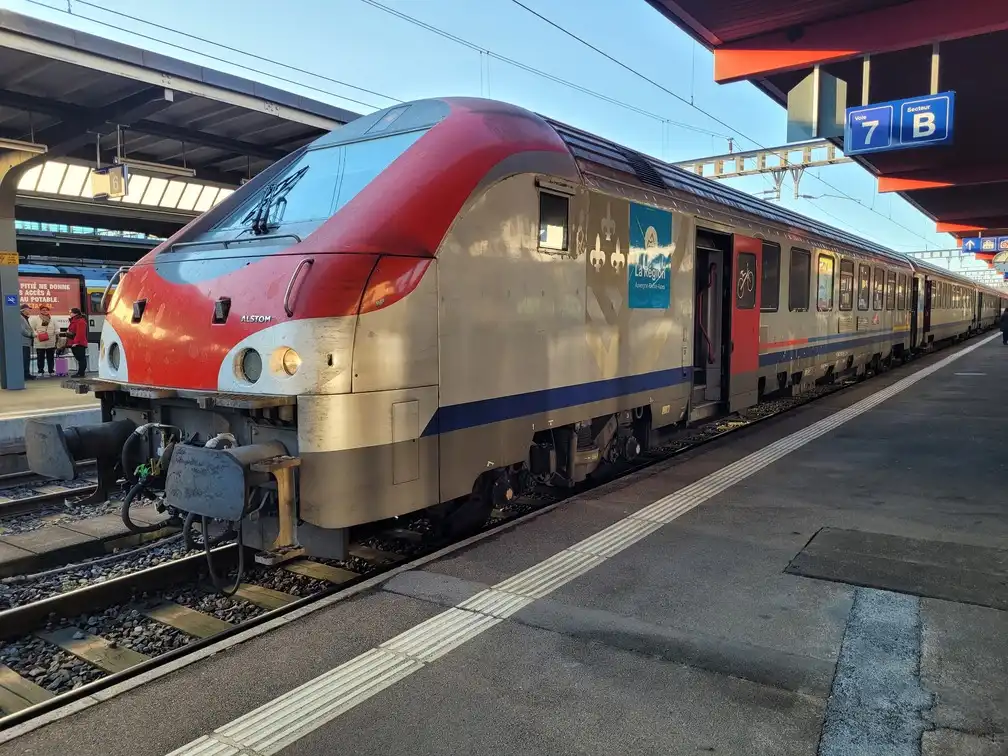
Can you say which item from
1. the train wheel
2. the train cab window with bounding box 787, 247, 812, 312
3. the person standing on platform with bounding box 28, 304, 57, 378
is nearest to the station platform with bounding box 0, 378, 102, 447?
the person standing on platform with bounding box 28, 304, 57, 378

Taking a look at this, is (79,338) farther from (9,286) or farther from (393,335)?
(393,335)

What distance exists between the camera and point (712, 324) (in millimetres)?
8836

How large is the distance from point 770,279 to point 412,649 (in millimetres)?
7812

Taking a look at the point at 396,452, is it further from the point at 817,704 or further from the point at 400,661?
the point at 817,704

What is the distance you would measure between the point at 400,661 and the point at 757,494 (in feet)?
12.9

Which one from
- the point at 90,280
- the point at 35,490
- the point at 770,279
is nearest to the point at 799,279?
the point at 770,279

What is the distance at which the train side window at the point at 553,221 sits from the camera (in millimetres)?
5273

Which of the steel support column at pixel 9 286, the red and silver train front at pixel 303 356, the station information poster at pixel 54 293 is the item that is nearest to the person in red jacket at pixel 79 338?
the steel support column at pixel 9 286

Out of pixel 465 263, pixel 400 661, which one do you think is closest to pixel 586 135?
pixel 465 263

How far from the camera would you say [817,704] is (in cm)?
297

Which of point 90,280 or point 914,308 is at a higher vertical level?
point 90,280

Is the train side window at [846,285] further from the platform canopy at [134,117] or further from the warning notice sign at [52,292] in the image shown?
the warning notice sign at [52,292]

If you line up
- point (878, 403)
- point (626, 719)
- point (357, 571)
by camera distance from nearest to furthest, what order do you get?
1. point (626, 719)
2. point (357, 571)
3. point (878, 403)

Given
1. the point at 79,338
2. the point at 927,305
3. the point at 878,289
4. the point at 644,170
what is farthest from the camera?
the point at 927,305
